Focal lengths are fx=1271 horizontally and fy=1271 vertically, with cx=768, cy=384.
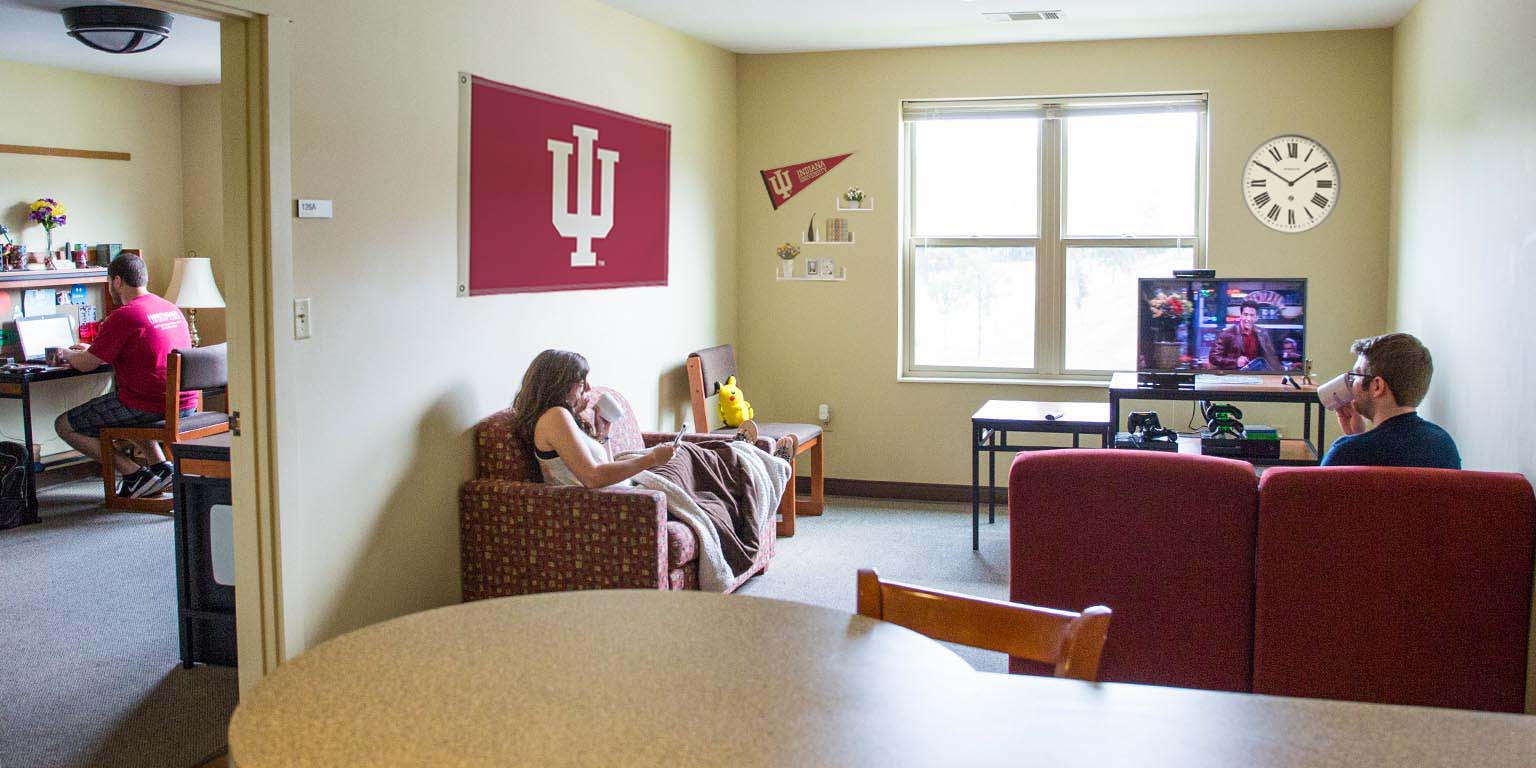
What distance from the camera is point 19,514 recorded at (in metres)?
6.04

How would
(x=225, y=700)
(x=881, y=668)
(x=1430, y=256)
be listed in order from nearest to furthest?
(x=881, y=668) < (x=225, y=700) < (x=1430, y=256)

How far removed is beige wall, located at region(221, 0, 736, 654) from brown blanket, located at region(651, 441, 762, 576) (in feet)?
2.19

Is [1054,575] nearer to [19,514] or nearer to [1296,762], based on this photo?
[1296,762]

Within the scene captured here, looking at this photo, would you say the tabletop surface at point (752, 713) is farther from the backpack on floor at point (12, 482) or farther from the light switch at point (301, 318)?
the backpack on floor at point (12, 482)

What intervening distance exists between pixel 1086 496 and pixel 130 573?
406 centimetres

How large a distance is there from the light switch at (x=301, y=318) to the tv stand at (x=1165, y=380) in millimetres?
3138

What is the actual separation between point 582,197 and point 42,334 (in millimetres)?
3909

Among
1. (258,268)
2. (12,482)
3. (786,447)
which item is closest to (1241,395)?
(786,447)

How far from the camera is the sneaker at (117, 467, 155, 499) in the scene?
637cm

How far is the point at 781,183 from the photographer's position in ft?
22.3

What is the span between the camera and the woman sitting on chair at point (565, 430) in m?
4.27

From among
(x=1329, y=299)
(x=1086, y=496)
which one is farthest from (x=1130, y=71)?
(x=1086, y=496)

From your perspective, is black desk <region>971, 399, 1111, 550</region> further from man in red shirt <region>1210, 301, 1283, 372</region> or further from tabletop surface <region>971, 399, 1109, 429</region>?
man in red shirt <region>1210, 301, 1283, 372</region>

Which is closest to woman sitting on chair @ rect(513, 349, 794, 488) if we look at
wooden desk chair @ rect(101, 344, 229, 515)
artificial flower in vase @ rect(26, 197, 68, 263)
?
wooden desk chair @ rect(101, 344, 229, 515)
